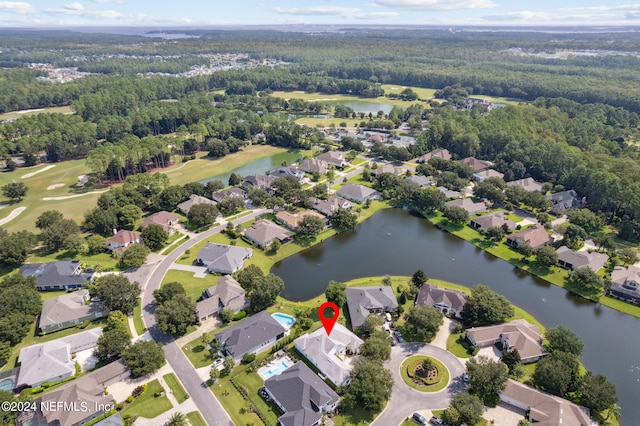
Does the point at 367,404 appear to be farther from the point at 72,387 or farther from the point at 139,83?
the point at 139,83

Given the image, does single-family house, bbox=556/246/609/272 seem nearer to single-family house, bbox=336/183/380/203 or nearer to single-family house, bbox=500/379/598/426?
single-family house, bbox=500/379/598/426

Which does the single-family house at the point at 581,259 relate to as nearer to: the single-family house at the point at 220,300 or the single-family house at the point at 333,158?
the single-family house at the point at 220,300

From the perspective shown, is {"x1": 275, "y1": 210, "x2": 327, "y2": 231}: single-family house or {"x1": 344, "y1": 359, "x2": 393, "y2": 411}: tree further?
{"x1": 275, "y1": 210, "x2": 327, "y2": 231}: single-family house

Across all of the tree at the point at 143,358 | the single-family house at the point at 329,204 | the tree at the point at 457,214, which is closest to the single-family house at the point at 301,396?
the tree at the point at 143,358

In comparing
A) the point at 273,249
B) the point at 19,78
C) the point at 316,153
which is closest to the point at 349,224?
the point at 273,249

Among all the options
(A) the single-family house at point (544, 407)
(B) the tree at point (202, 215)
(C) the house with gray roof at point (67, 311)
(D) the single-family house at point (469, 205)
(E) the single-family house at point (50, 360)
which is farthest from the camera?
(D) the single-family house at point (469, 205)

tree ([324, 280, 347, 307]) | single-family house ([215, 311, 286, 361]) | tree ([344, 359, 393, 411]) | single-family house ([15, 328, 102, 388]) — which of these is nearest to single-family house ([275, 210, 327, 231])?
tree ([324, 280, 347, 307])
